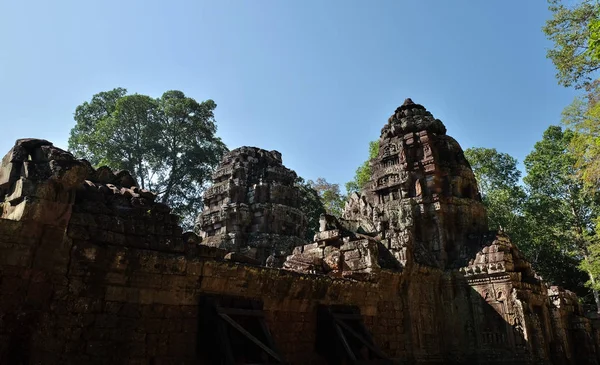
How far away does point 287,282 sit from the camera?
25.0ft

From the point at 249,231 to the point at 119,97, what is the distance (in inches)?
684

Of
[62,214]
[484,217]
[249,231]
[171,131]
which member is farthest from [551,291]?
[171,131]

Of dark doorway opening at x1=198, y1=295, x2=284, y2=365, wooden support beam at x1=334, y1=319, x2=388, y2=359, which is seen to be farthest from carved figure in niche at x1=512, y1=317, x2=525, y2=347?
dark doorway opening at x1=198, y1=295, x2=284, y2=365

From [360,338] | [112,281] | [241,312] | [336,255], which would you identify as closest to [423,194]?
[336,255]

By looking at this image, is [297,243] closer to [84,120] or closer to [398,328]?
[398,328]

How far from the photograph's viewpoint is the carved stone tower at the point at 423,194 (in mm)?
14414

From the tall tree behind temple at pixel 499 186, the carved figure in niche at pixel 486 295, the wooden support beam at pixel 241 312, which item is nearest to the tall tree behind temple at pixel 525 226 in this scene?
the tall tree behind temple at pixel 499 186

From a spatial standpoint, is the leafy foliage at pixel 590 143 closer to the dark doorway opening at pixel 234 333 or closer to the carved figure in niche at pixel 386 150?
the carved figure in niche at pixel 386 150

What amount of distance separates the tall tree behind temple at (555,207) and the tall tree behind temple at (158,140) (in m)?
23.0

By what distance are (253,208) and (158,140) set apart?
43.2 ft

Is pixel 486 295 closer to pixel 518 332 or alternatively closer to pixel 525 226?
pixel 518 332

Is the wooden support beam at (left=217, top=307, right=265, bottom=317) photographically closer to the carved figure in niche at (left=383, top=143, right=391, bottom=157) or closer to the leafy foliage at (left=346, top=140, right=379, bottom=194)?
the carved figure in niche at (left=383, top=143, right=391, bottom=157)

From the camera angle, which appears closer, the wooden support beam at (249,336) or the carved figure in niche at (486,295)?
the wooden support beam at (249,336)

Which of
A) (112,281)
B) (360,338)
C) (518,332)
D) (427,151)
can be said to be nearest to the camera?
(112,281)
